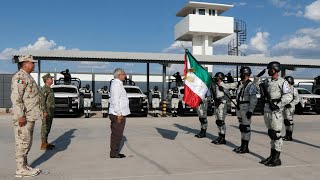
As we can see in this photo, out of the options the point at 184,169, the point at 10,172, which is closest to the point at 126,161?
the point at 184,169

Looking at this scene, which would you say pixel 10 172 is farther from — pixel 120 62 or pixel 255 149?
pixel 120 62

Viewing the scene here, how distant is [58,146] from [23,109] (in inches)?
150

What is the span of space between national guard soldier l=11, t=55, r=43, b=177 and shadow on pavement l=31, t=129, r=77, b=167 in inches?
41.3

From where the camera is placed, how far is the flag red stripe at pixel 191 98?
31.8 ft

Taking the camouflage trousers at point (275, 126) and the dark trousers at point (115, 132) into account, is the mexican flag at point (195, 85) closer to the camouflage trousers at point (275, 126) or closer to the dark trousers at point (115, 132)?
the dark trousers at point (115, 132)

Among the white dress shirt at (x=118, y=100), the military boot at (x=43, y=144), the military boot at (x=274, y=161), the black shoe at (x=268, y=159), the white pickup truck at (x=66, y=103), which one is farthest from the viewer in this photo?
the white pickup truck at (x=66, y=103)

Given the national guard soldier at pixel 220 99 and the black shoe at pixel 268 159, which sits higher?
the national guard soldier at pixel 220 99

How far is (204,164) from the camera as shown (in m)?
7.35

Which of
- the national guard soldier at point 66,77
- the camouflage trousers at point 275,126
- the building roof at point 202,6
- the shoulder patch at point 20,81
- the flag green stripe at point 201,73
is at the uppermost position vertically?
the building roof at point 202,6

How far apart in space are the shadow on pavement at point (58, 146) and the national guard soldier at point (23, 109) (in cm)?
105

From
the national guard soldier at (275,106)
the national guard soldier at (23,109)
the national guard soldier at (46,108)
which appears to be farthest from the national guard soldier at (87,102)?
the national guard soldier at (275,106)

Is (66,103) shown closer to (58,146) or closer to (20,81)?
(58,146)

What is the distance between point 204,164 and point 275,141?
1.50 m

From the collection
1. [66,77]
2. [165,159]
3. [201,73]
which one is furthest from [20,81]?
[66,77]
